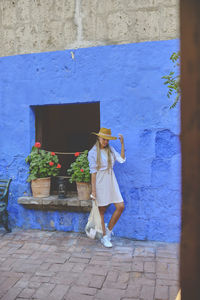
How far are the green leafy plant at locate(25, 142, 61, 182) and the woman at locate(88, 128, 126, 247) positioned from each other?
39.1 inches

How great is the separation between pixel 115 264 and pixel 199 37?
3502 mm

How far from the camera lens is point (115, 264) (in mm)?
3867

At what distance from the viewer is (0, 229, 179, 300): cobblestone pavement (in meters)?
3.15

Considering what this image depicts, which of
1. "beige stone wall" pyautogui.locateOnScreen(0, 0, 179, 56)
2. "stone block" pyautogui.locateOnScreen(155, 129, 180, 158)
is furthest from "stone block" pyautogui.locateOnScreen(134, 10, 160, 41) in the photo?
"stone block" pyautogui.locateOnScreen(155, 129, 180, 158)

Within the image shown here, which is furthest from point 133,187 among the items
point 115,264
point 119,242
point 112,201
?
point 115,264

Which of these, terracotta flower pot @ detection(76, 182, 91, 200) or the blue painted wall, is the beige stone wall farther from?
terracotta flower pot @ detection(76, 182, 91, 200)

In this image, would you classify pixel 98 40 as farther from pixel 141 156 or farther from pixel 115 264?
pixel 115 264

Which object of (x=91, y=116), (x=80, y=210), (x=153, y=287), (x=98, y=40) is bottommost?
(x=153, y=287)

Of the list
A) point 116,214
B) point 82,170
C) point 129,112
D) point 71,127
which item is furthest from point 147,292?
point 71,127

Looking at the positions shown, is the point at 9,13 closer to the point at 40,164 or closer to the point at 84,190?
the point at 40,164

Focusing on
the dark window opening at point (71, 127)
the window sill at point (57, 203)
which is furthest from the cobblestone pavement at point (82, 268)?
the dark window opening at point (71, 127)

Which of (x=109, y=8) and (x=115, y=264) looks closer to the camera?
(x=115, y=264)

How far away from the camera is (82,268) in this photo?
12.3ft

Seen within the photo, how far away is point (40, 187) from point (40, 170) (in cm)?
32
